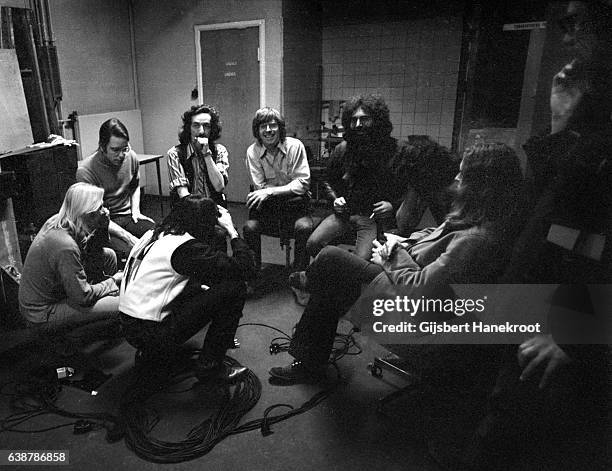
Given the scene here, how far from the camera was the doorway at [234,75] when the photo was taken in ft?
13.0

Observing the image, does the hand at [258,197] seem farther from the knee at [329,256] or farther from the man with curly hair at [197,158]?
the knee at [329,256]

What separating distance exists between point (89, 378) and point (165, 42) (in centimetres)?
347

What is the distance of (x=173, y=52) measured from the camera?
4258mm

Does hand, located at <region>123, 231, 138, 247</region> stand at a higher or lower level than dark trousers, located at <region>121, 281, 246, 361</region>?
higher

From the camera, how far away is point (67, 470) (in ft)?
4.54

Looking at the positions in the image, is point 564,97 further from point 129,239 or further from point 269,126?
point 129,239

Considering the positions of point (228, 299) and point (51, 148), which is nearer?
point (228, 299)

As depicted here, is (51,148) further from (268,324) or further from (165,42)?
(165,42)

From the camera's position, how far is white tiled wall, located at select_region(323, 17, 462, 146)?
3141 mm

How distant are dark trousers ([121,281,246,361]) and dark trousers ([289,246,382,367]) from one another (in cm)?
28

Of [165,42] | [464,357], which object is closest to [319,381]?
[464,357]

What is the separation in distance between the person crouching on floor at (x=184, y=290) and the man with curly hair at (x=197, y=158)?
902 millimetres

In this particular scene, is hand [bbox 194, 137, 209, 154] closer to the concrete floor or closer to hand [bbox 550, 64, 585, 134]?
the concrete floor

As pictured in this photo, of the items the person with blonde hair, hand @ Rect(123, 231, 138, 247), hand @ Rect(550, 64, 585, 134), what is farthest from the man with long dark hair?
hand @ Rect(123, 231, 138, 247)
